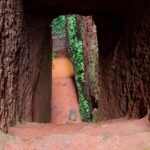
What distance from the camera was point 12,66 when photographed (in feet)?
10.0

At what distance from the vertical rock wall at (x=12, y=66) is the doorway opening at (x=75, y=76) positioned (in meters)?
3.05

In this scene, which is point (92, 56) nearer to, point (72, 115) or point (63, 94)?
point (72, 115)

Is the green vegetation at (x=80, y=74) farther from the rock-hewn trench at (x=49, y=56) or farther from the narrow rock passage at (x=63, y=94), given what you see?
the rock-hewn trench at (x=49, y=56)

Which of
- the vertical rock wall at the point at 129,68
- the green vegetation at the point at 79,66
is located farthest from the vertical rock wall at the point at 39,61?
the green vegetation at the point at 79,66

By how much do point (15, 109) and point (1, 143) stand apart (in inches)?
40.9

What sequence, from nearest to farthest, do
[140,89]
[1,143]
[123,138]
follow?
[1,143], [123,138], [140,89]

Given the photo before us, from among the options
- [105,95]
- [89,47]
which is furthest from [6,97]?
[89,47]

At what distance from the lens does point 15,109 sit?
3137mm

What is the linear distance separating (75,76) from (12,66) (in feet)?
22.1

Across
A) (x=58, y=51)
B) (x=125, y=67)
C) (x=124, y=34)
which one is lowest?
(x=125, y=67)

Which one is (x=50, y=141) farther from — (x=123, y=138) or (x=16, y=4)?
(x=16, y=4)

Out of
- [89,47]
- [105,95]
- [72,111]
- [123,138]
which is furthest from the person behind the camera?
[72,111]

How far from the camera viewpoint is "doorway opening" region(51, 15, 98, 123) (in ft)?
24.3

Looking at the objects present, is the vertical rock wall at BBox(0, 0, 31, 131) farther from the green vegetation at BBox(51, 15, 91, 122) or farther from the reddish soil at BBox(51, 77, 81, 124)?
the reddish soil at BBox(51, 77, 81, 124)
